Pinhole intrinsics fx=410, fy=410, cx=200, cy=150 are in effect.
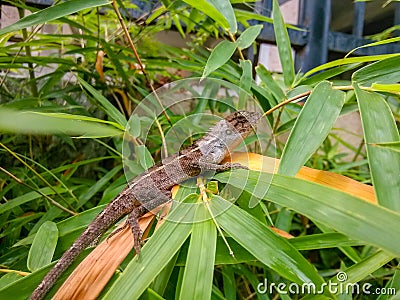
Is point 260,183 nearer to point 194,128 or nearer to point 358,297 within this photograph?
point 194,128

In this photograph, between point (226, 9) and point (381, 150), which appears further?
point (226, 9)

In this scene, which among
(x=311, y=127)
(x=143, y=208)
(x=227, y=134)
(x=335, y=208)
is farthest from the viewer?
(x=227, y=134)

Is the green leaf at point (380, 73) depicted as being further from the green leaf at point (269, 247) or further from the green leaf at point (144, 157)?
the green leaf at point (144, 157)

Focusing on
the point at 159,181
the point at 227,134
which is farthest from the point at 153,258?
the point at 227,134

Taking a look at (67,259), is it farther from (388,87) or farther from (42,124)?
(388,87)

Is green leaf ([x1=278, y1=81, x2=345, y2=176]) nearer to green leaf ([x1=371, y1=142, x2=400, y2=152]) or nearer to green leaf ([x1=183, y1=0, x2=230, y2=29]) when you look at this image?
green leaf ([x1=371, y1=142, x2=400, y2=152])

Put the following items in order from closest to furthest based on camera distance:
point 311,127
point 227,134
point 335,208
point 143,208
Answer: point 335,208 → point 311,127 → point 143,208 → point 227,134
